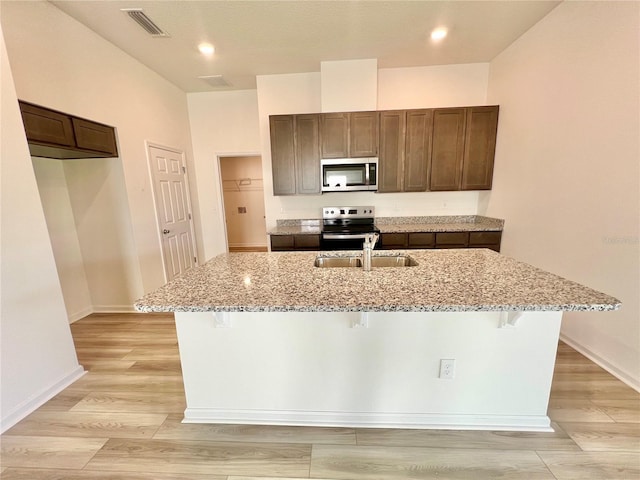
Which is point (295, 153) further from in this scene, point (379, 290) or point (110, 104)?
point (379, 290)

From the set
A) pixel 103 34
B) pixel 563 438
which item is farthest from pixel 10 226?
pixel 563 438

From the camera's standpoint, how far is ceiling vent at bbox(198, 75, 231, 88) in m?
3.66

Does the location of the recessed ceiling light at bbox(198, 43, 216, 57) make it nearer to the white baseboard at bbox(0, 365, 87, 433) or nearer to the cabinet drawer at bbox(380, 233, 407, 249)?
the cabinet drawer at bbox(380, 233, 407, 249)

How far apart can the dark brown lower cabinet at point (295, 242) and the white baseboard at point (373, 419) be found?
2133mm

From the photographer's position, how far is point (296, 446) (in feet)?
4.87

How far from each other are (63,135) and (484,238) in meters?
4.54

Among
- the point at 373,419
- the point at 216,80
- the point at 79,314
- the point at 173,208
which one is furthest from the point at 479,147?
the point at 79,314

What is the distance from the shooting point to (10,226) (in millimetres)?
1700

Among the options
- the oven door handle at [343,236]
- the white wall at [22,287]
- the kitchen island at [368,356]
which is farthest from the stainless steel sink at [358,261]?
the white wall at [22,287]

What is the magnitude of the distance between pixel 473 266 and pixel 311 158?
250cm

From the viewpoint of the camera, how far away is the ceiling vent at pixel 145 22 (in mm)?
2314

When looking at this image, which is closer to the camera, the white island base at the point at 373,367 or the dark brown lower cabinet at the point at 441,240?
the white island base at the point at 373,367

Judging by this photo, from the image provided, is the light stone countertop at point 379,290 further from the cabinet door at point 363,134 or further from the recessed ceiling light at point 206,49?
the recessed ceiling light at point 206,49

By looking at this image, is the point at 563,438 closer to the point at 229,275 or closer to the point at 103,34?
the point at 229,275
